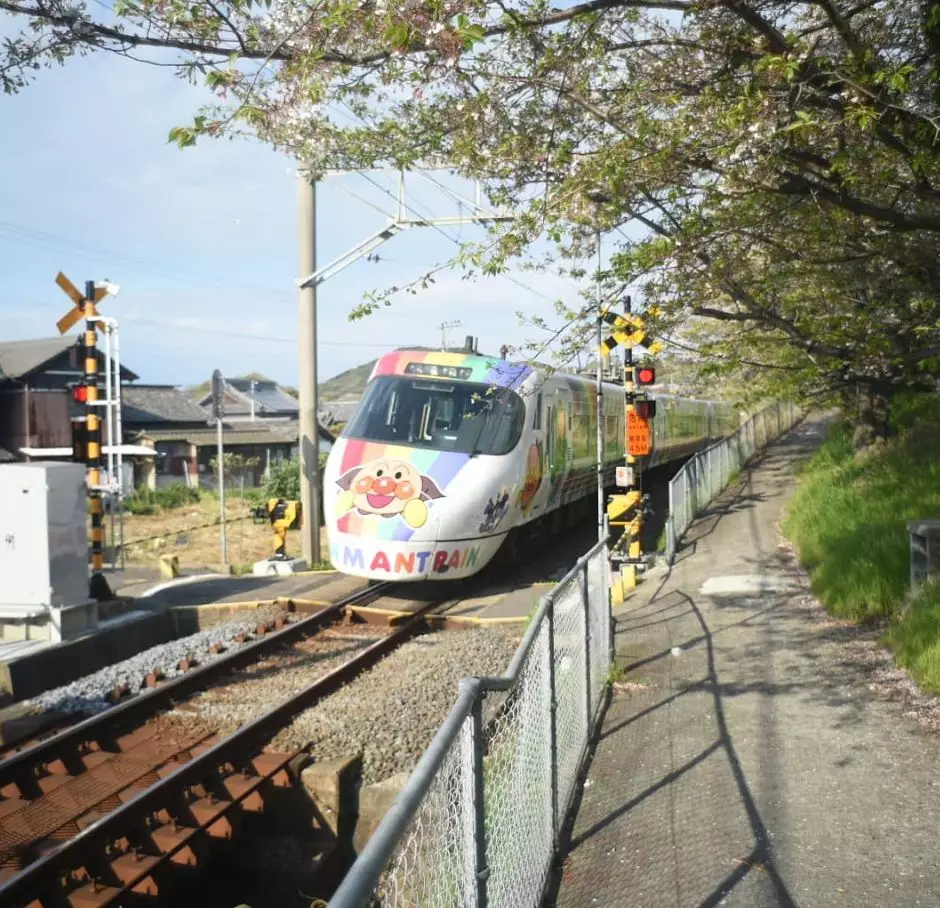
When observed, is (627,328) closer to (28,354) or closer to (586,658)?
(586,658)

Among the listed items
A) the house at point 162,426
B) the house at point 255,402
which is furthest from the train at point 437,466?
the house at point 255,402

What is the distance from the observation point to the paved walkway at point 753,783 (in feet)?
14.3

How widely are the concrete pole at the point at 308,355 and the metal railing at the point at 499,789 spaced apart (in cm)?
1053

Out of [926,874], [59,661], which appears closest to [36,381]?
[59,661]

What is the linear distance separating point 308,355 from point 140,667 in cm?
819

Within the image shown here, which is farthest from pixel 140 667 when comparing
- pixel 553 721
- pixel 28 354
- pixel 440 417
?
pixel 28 354

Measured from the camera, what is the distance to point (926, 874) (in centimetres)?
438

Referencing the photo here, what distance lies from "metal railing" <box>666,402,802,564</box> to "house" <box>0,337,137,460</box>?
63.3 ft

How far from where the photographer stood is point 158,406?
4116 centimetres

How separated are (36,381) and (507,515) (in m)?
23.0

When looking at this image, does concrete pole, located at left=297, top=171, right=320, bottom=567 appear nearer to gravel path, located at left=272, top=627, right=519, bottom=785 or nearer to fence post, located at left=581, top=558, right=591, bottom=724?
gravel path, located at left=272, top=627, right=519, bottom=785

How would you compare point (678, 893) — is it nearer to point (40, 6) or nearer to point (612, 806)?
point (612, 806)

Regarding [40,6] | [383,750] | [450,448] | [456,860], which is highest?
[40,6]

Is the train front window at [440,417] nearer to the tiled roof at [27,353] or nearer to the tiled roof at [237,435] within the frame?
the tiled roof at [27,353]
